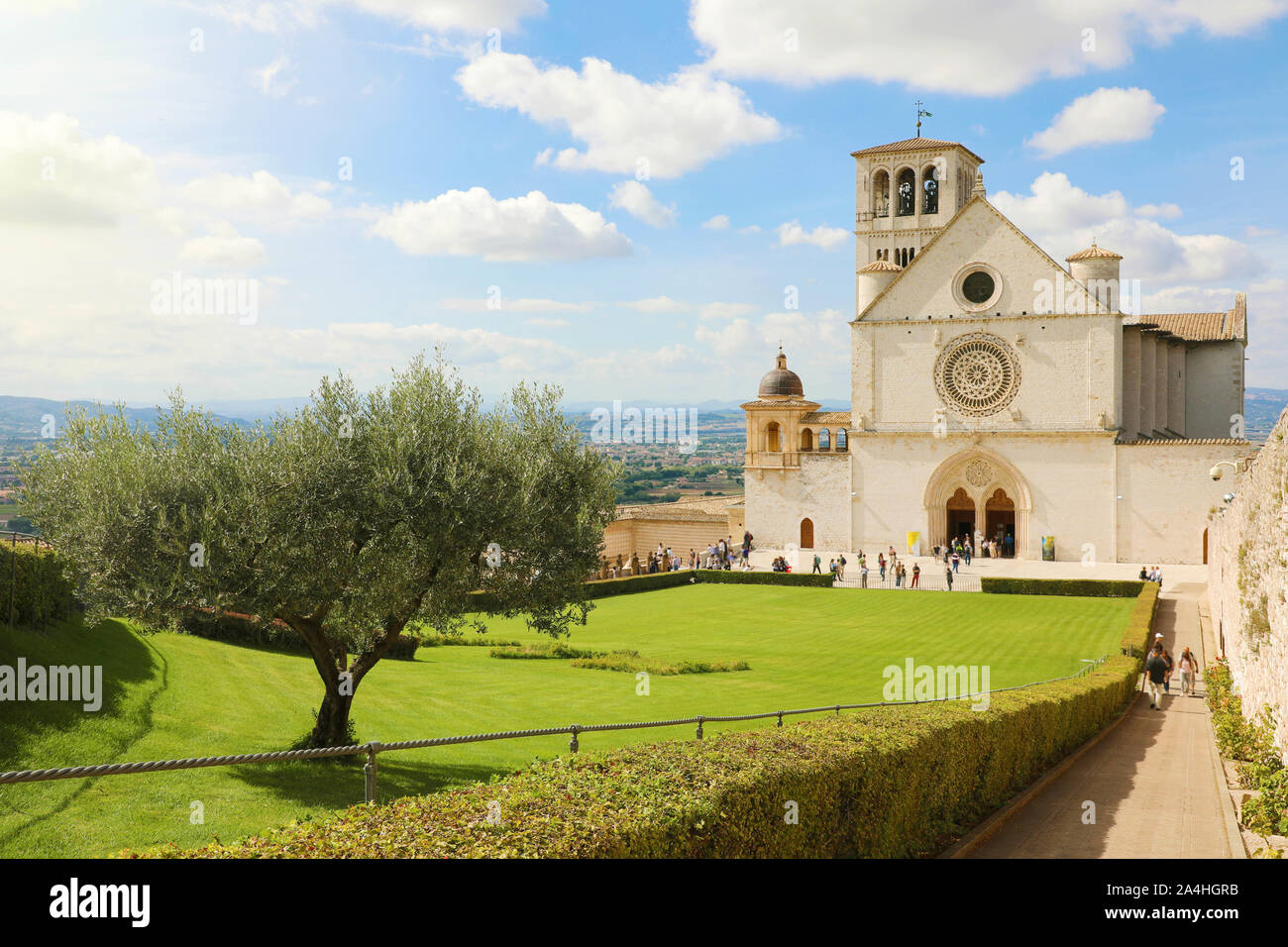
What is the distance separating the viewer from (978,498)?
4953 centimetres

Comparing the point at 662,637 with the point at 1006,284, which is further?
the point at 1006,284

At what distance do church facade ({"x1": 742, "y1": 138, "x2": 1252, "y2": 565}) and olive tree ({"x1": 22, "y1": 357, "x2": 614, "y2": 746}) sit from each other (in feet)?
128

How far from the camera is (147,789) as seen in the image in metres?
10.1

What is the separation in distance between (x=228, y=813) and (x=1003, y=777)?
348 inches

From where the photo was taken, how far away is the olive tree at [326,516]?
37.6ft

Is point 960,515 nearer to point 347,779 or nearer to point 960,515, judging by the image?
point 960,515

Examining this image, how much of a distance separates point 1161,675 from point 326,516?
18419 mm

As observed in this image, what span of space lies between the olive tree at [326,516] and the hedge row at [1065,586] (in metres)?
30.0

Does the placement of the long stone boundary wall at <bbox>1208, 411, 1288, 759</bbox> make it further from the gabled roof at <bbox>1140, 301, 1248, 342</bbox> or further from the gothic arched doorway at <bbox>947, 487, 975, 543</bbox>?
the gabled roof at <bbox>1140, 301, 1248, 342</bbox>

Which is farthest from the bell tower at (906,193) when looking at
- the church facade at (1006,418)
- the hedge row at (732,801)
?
the hedge row at (732,801)

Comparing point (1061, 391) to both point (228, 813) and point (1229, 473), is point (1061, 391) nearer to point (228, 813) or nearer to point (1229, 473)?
point (1229, 473)

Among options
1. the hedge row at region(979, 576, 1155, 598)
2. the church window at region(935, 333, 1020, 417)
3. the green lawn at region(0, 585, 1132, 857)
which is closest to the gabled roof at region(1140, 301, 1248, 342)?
the church window at region(935, 333, 1020, 417)

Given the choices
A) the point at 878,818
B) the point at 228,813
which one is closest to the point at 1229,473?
the point at 878,818

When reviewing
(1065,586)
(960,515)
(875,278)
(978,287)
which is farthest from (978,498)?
(875,278)
